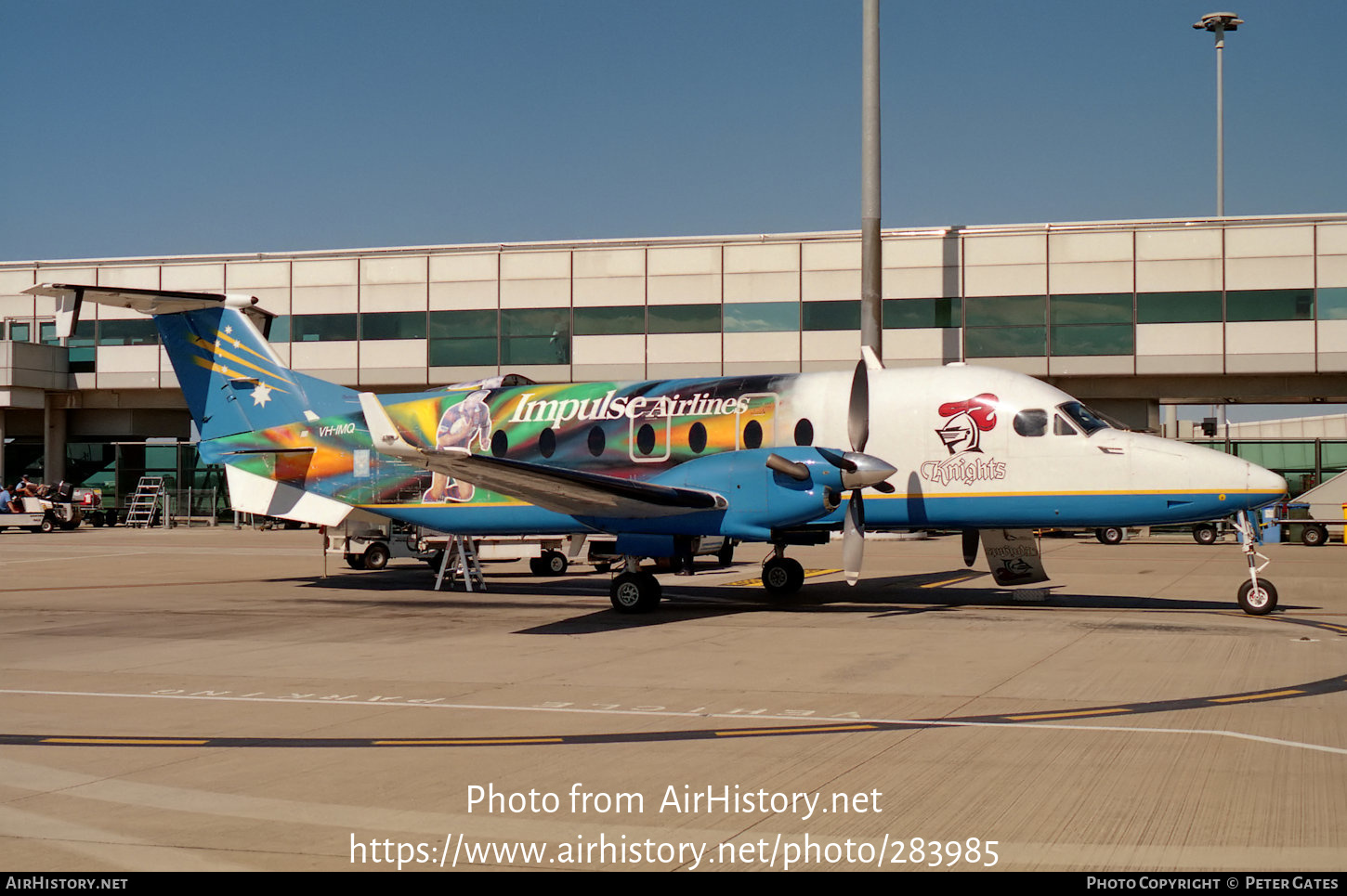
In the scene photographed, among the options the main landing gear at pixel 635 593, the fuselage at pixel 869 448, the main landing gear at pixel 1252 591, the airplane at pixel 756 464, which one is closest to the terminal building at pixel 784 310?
the airplane at pixel 756 464

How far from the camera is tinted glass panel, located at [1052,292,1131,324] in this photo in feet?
147

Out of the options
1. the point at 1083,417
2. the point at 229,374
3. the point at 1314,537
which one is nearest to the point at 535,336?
the point at 229,374

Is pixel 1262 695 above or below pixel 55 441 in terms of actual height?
below

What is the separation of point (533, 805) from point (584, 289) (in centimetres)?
4303

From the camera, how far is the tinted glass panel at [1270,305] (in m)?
43.2

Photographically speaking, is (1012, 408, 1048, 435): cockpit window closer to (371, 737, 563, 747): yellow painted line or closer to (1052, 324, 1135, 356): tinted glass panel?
(371, 737, 563, 747): yellow painted line

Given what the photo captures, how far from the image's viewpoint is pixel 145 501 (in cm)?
5653

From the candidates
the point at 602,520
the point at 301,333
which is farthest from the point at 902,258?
the point at 602,520

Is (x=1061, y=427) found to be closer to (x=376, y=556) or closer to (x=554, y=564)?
(x=554, y=564)

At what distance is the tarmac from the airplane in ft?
5.14

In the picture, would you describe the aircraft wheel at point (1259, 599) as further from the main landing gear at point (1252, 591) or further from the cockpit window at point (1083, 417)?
the cockpit window at point (1083, 417)

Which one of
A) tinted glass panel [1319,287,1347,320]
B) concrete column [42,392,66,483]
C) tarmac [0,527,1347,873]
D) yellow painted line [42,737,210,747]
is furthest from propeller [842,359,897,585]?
concrete column [42,392,66,483]

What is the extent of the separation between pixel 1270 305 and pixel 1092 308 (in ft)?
20.7

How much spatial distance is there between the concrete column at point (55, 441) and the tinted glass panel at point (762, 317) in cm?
3444
